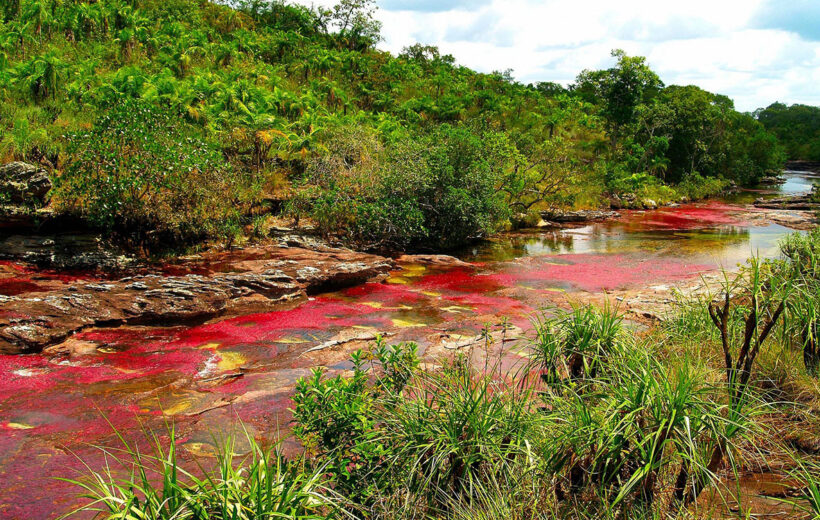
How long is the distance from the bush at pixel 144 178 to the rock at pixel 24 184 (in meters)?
0.46

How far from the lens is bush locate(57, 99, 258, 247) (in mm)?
Answer: 12609

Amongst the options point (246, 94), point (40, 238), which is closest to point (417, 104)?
point (246, 94)

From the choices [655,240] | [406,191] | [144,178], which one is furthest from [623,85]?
[144,178]

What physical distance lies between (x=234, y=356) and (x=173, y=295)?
8.28 feet

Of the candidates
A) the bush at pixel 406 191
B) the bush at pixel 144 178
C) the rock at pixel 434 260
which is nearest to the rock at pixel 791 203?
the bush at pixel 406 191

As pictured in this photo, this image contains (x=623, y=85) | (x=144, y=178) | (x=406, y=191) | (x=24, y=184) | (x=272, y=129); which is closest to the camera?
(x=24, y=184)

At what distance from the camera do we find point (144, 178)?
1291cm

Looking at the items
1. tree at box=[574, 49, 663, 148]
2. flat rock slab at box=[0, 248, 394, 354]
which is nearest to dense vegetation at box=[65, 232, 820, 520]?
flat rock slab at box=[0, 248, 394, 354]

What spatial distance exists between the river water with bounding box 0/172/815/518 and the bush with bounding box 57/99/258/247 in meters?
5.03

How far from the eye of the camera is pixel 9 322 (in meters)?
7.81

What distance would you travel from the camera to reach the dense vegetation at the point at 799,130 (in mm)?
73375

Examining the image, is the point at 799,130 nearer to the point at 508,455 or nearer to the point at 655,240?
the point at 655,240

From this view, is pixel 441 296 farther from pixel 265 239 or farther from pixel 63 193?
pixel 63 193

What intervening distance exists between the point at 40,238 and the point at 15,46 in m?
12.5
